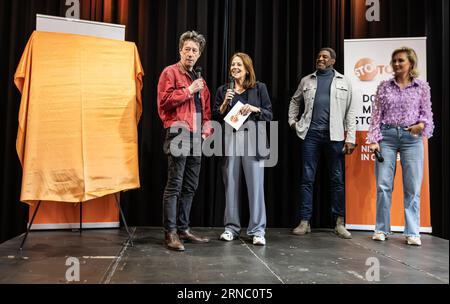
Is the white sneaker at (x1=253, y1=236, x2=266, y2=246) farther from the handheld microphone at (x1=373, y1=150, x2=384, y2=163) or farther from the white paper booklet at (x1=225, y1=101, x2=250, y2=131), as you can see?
the handheld microphone at (x1=373, y1=150, x2=384, y2=163)

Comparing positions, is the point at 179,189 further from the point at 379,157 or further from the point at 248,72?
the point at 379,157

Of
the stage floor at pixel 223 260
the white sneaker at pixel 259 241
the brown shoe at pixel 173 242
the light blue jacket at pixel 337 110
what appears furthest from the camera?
the light blue jacket at pixel 337 110

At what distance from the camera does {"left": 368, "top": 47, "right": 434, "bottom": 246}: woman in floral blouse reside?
3047 mm

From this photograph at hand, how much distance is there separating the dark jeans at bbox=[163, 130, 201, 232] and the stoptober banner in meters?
1.61

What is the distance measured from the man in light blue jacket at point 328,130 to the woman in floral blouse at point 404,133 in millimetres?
310

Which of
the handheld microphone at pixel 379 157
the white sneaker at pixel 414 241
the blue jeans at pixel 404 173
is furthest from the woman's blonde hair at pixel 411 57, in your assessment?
the white sneaker at pixel 414 241

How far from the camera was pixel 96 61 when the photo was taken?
2932 millimetres

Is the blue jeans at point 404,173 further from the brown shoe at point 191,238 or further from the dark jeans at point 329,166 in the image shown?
the brown shoe at point 191,238

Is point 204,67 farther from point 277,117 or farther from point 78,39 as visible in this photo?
point 78,39

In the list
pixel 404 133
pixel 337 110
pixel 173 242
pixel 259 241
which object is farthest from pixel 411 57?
pixel 173 242

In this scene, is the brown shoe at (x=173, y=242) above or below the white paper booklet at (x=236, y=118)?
below

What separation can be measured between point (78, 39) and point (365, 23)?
2.84 meters

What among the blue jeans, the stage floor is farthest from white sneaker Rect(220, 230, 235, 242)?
the blue jeans

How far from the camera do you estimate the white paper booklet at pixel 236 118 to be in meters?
2.90
